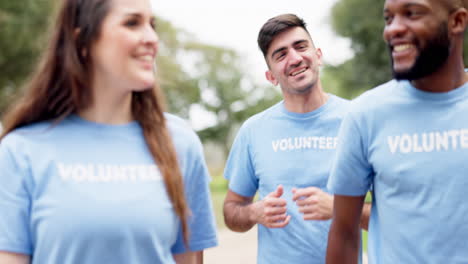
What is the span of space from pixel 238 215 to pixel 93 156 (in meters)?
2.07

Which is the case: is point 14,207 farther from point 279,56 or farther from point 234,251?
point 234,251

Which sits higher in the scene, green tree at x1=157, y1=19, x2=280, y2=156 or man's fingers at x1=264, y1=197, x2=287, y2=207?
man's fingers at x1=264, y1=197, x2=287, y2=207

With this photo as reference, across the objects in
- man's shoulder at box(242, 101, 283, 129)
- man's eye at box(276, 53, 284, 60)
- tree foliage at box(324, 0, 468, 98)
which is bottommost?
tree foliage at box(324, 0, 468, 98)

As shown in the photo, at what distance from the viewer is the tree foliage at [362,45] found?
25156 millimetres

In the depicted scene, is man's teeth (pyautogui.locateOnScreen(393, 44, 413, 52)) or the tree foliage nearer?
man's teeth (pyautogui.locateOnScreen(393, 44, 413, 52))

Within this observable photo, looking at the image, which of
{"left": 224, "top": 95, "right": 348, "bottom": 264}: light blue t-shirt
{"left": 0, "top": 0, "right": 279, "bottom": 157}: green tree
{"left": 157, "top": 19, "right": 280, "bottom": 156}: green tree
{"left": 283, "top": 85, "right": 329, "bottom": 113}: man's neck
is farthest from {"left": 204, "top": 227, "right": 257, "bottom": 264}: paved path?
{"left": 157, "top": 19, "right": 280, "bottom": 156}: green tree

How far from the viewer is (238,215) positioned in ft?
14.3

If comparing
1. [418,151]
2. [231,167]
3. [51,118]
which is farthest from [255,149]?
[51,118]

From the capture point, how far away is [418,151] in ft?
8.80

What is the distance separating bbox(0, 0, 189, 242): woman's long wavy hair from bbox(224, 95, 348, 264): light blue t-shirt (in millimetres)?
1511

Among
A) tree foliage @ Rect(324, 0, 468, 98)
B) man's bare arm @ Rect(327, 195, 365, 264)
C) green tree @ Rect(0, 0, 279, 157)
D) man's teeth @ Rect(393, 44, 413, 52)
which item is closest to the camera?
man's teeth @ Rect(393, 44, 413, 52)

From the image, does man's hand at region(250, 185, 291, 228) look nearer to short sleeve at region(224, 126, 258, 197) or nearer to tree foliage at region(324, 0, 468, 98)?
short sleeve at region(224, 126, 258, 197)

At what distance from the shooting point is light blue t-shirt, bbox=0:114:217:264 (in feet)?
7.50

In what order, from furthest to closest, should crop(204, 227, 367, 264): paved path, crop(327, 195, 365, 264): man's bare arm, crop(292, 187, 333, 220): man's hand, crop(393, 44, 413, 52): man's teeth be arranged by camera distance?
crop(204, 227, 367, 264): paved path < crop(292, 187, 333, 220): man's hand < crop(327, 195, 365, 264): man's bare arm < crop(393, 44, 413, 52): man's teeth
